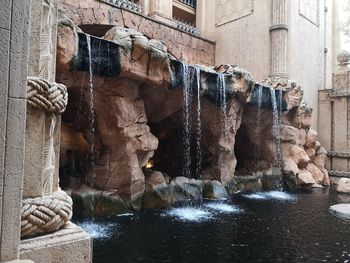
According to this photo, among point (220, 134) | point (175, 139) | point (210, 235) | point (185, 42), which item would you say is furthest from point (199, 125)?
point (185, 42)

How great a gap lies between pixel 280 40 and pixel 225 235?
38.2 feet

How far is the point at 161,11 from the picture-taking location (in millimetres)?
14516

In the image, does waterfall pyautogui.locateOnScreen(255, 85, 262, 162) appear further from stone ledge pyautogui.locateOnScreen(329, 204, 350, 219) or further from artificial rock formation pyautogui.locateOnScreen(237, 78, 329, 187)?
stone ledge pyautogui.locateOnScreen(329, 204, 350, 219)

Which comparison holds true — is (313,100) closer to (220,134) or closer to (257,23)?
(257,23)

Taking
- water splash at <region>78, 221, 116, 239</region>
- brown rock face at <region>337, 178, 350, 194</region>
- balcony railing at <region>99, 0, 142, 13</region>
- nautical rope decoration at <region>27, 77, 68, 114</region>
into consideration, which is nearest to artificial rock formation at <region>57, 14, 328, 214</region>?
brown rock face at <region>337, 178, 350, 194</region>

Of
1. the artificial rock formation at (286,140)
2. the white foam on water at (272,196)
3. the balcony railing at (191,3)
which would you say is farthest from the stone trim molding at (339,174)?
the balcony railing at (191,3)

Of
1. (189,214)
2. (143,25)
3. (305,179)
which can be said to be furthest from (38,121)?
(143,25)

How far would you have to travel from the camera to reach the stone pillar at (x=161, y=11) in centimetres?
1428

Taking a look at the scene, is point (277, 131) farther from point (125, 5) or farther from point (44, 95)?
point (44, 95)

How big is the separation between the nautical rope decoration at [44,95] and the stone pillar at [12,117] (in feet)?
0.66

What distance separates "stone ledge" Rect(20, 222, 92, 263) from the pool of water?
Answer: 1.83 m

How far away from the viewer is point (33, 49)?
7.65 ft

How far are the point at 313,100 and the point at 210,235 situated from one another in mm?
12459

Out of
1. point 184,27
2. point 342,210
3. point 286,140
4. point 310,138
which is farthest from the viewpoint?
point 184,27
